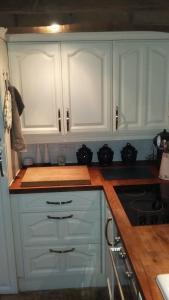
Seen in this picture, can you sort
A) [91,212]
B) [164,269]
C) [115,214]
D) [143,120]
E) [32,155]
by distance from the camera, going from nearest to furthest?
1. [164,269]
2. [115,214]
3. [91,212]
4. [143,120]
5. [32,155]

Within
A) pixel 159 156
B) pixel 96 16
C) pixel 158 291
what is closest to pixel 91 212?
pixel 159 156

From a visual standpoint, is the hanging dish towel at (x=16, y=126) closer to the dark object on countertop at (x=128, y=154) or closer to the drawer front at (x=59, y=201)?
the drawer front at (x=59, y=201)

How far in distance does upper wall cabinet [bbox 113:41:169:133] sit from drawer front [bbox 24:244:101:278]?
1.03m

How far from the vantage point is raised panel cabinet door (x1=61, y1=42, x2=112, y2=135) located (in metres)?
2.24

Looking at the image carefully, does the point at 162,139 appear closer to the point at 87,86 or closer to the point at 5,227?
the point at 87,86

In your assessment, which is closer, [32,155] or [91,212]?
[91,212]

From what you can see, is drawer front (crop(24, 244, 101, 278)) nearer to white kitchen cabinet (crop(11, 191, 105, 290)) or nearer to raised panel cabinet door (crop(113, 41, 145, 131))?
white kitchen cabinet (crop(11, 191, 105, 290))

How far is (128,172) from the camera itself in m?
2.42

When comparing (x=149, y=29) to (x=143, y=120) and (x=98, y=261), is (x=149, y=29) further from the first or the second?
(x=98, y=261)

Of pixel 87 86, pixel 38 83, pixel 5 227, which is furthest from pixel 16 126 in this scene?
pixel 5 227

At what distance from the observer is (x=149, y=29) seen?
2205mm

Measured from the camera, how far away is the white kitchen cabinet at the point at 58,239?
218 centimetres

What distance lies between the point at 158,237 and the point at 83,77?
1402mm

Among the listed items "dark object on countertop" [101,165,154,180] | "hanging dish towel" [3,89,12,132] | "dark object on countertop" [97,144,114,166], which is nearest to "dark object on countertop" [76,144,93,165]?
"dark object on countertop" [97,144,114,166]
